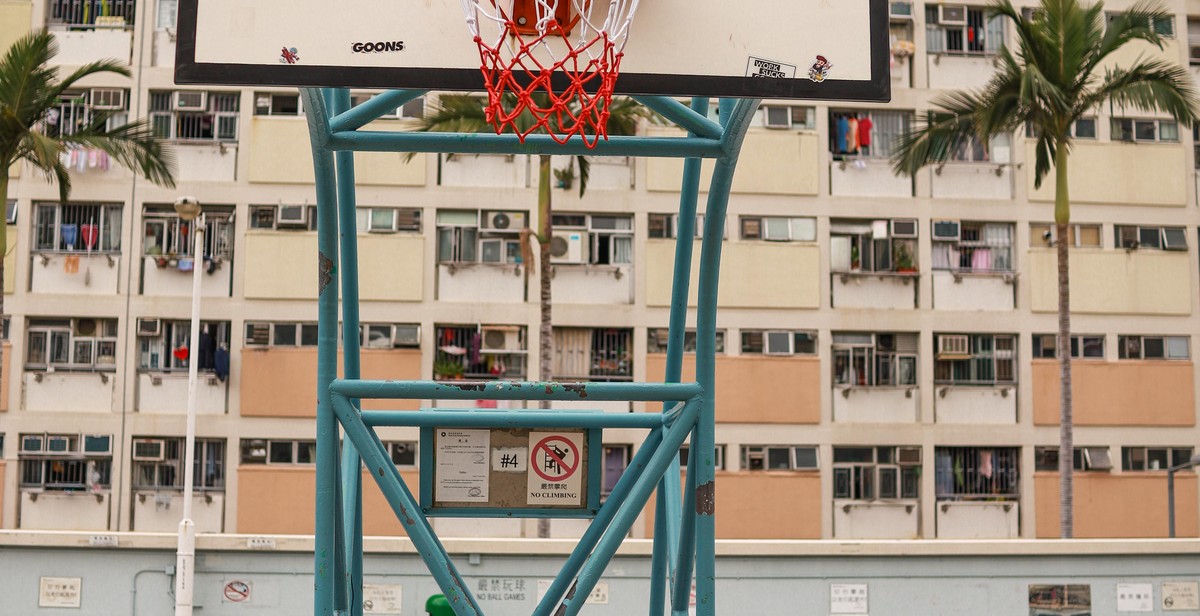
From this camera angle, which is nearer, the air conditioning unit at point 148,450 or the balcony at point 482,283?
the air conditioning unit at point 148,450

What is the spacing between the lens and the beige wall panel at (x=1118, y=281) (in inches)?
1063

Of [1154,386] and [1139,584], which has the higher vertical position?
[1154,386]

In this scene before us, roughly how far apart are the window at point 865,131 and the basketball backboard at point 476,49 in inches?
893

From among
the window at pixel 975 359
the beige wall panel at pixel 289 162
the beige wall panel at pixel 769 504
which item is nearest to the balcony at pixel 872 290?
the window at pixel 975 359

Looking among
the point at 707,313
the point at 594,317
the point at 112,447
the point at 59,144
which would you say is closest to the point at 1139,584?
the point at 707,313

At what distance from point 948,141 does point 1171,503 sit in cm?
751

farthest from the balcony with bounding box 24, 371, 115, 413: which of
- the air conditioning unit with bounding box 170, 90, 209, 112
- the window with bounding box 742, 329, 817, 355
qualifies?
the window with bounding box 742, 329, 817, 355

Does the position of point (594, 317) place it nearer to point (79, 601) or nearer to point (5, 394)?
point (5, 394)

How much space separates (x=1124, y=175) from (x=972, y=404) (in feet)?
19.6

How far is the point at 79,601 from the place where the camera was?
1232cm

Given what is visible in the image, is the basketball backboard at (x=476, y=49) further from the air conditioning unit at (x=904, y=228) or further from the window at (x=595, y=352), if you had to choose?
the air conditioning unit at (x=904, y=228)

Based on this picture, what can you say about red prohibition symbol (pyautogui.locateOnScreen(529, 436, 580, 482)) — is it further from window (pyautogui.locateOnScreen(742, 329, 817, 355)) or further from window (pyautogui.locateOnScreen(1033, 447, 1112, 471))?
window (pyautogui.locateOnScreen(1033, 447, 1112, 471))

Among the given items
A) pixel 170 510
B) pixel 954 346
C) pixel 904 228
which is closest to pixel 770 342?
pixel 904 228

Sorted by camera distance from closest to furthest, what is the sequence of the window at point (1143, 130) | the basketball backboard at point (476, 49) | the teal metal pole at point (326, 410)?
the basketball backboard at point (476, 49) < the teal metal pole at point (326, 410) < the window at point (1143, 130)
